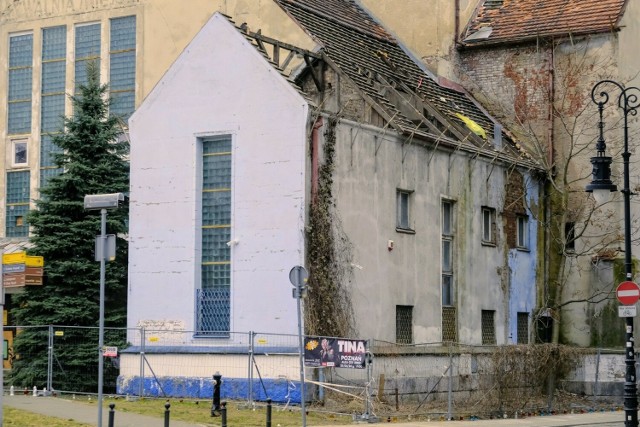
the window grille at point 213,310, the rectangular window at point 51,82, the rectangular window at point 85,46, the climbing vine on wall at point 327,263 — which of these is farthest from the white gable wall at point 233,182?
the rectangular window at point 51,82

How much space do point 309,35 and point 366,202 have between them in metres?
6.78

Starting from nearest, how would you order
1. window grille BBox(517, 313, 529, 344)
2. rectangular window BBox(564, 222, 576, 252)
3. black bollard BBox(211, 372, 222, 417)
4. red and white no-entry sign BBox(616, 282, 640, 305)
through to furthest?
1. black bollard BBox(211, 372, 222, 417)
2. red and white no-entry sign BBox(616, 282, 640, 305)
3. window grille BBox(517, 313, 529, 344)
4. rectangular window BBox(564, 222, 576, 252)

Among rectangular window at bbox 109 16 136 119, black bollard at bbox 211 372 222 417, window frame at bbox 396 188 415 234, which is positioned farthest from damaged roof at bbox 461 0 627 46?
black bollard at bbox 211 372 222 417

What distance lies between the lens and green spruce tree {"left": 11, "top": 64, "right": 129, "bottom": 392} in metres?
32.0

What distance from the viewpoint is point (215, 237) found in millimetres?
30547

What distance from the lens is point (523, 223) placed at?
39.5 meters

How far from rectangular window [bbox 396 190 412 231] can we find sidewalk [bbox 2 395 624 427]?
5.98 metres

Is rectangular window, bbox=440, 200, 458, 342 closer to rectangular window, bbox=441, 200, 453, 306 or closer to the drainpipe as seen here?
rectangular window, bbox=441, 200, 453, 306

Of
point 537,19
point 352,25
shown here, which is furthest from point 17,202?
point 537,19

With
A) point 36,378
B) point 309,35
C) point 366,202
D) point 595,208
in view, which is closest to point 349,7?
point 309,35

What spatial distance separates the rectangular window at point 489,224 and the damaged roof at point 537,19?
22.7 ft

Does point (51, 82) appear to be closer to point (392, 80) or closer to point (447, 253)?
point (392, 80)

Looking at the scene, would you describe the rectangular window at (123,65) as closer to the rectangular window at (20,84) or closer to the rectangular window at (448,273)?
the rectangular window at (20,84)

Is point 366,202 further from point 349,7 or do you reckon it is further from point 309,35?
point 349,7
